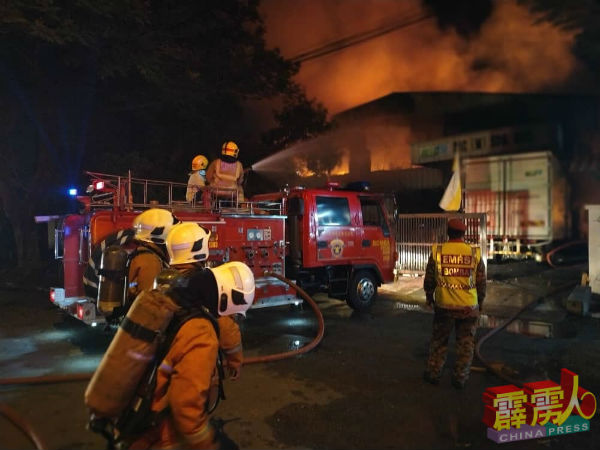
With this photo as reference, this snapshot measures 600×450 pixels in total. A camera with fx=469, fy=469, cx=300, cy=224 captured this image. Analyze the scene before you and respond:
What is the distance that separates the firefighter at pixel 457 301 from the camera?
480cm

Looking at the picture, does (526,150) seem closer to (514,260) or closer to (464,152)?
(464,152)

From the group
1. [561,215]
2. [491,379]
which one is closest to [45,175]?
[491,379]

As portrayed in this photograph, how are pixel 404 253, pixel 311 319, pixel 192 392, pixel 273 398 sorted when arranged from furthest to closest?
pixel 404 253, pixel 311 319, pixel 273 398, pixel 192 392

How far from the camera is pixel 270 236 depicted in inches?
305

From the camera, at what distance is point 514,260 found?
47.7 feet

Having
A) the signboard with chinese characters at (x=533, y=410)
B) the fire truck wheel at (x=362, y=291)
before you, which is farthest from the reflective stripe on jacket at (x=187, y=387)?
the fire truck wheel at (x=362, y=291)

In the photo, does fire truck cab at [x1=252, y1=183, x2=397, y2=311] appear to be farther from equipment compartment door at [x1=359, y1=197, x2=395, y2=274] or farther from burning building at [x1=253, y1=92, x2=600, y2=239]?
burning building at [x1=253, y1=92, x2=600, y2=239]

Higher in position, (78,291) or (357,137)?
(357,137)

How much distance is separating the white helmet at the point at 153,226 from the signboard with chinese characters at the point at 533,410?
328 centimetres

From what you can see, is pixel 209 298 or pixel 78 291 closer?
pixel 209 298

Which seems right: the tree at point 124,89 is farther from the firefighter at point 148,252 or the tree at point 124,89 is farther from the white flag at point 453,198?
the firefighter at point 148,252

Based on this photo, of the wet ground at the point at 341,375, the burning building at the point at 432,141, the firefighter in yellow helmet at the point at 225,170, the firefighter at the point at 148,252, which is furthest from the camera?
the burning building at the point at 432,141

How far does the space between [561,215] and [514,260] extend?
84.8 inches

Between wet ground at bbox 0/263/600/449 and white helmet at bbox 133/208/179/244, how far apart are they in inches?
66.2
